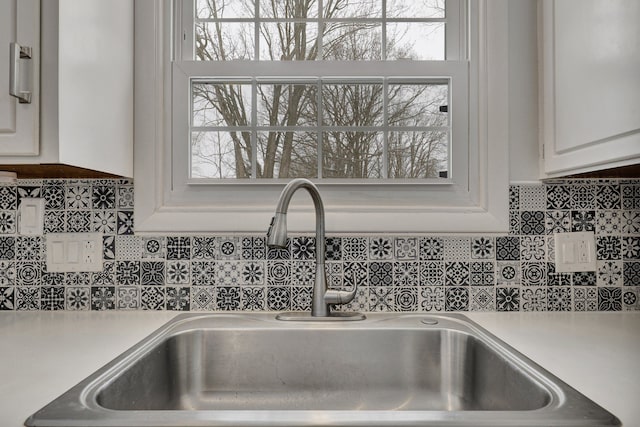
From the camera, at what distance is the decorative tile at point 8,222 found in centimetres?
133

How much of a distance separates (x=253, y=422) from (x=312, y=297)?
0.62 metres

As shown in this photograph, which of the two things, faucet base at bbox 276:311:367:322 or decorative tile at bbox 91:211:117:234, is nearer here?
faucet base at bbox 276:311:367:322

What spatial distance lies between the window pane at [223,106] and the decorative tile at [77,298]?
0.55m

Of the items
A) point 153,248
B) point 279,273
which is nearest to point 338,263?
point 279,273

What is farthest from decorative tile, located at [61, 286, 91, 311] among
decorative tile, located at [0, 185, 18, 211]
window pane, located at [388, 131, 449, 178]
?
window pane, located at [388, 131, 449, 178]

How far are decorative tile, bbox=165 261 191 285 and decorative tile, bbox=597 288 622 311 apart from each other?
112cm

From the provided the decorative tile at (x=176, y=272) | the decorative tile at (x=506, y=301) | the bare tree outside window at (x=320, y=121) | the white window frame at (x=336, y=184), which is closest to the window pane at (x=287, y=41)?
the bare tree outside window at (x=320, y=121)

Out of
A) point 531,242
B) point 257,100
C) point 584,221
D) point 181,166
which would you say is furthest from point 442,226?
point 181,166

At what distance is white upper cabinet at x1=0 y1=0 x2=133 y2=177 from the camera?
0.95 meters

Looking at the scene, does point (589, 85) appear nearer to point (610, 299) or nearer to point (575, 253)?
point (575, 253)

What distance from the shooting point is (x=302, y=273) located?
1324mm

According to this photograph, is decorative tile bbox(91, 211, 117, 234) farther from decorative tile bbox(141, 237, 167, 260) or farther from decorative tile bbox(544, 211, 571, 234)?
decorative tile bbox(544, 211, 571, 234)

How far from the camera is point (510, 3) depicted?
1.35m

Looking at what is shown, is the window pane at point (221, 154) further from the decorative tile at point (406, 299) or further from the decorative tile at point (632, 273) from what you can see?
the decorative tile at point (632, 273)
